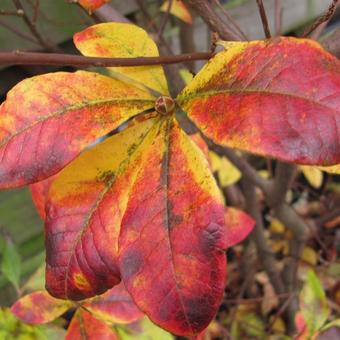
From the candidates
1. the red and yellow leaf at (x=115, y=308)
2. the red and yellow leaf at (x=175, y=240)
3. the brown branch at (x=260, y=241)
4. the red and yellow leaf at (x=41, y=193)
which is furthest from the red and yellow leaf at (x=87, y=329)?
the brown branch at (x=260, y=241)

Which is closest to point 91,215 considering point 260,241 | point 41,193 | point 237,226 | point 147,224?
point 147,224

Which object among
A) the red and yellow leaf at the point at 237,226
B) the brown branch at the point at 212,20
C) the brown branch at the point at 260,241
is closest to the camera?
the brown branch at the point at 212,20

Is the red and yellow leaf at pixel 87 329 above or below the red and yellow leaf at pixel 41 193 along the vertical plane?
below

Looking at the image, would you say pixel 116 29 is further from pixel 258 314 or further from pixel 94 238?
pixel 258 314

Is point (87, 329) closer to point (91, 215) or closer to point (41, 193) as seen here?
point (41, 193)

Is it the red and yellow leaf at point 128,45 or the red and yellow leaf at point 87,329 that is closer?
the red and yellow leaf at point 128,45

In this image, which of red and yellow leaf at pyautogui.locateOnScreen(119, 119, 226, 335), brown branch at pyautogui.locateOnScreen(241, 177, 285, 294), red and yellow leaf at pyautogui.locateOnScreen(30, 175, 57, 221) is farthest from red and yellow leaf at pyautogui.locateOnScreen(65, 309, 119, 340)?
brown branch at pyautogui.locateOnScreen(241, 177, 285, 294)

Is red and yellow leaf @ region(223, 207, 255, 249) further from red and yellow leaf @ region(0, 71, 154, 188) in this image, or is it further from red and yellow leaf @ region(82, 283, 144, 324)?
red and yellow leaf @ region(0, 71, 154, 188)

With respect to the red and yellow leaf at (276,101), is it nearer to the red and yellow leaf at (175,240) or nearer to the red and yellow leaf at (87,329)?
the red and yellow leaf at (175,240)
